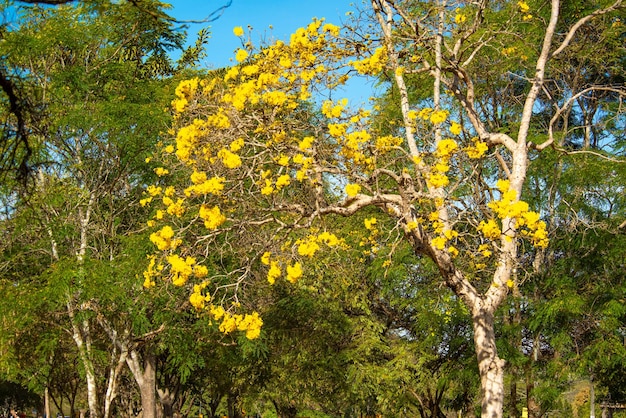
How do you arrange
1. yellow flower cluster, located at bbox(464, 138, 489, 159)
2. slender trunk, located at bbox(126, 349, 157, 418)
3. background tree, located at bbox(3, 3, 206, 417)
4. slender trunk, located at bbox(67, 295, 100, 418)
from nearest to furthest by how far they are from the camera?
1. yellow flower cluster, located at bbox(464, 138, 489, 159)
2. background tree, located at bbox(3, 3, 206, 417)
3. slender trunk, located at bbox(67, 295, 100, 418)
4. slender trunk, located at bbox(126, 349, 157, 418)

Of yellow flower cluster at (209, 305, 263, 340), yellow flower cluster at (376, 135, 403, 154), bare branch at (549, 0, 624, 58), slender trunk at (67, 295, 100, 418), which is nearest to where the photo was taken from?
yellow flower cluster at (209, 305, 263, 340)

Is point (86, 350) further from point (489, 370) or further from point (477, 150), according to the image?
point (477, 150)

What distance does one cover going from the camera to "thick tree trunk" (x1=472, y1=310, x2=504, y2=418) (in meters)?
7.79

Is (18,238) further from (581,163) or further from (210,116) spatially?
(581,163)

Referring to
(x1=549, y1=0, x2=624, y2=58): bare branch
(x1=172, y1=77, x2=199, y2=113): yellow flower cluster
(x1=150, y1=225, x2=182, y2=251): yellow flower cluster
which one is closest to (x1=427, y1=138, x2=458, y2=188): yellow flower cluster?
(x1=549, y1=0, x2=624, y2=58): bare branch

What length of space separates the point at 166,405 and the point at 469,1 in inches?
645

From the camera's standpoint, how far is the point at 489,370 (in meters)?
7.84

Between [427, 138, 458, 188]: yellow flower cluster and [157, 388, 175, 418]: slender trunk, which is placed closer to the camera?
[427, 138, 458, 188]: yellow flower cluster

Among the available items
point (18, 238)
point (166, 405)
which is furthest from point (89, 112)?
point (166, 405)

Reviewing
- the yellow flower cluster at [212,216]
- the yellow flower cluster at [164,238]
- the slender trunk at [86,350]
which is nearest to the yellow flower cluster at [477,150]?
the yellow flower cluster at [212,216]

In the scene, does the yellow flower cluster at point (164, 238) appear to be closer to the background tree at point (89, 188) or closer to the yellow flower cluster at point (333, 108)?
the yellow flower cluster at point (333, 108)

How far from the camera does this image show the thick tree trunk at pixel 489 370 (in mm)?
7785

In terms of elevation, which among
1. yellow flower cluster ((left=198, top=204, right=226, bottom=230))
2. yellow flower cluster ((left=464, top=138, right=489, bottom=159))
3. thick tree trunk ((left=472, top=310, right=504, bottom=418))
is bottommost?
thick tree trunk ((left=472, top=310, right=504, bottom=418))

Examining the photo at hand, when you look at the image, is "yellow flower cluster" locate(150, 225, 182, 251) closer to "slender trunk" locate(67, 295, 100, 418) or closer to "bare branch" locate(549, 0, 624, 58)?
"slender trunk" locate(67, 295, 100, 418)
